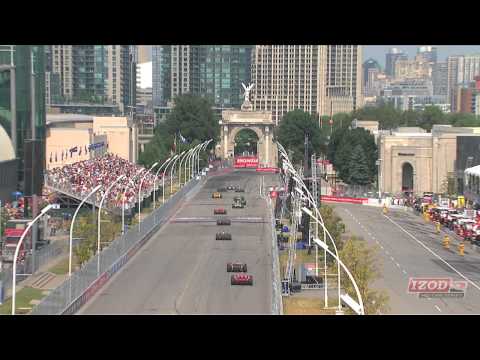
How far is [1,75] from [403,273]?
24.4 m

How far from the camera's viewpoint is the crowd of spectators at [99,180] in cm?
4966

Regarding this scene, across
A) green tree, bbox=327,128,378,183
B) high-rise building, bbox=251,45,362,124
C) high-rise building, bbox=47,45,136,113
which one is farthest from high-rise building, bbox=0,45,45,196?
high-rise building, bbox=251,45,362,124

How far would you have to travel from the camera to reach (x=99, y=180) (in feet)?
177

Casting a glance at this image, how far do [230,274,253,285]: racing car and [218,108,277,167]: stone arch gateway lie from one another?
90212 mm

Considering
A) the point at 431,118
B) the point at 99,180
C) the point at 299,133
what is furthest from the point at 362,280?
the point at 431,118

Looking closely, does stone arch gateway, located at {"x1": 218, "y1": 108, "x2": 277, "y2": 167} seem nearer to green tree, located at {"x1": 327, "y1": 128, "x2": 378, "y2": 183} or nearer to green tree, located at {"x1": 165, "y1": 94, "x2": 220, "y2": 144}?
green tree, located at {"x1": 165, "y1": 94, "x2": 220, "y2": 144}

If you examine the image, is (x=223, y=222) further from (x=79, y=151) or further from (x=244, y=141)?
(x=244, y=141)

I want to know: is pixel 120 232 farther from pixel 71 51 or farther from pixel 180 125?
pixel 71 51

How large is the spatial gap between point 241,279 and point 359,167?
167 ft

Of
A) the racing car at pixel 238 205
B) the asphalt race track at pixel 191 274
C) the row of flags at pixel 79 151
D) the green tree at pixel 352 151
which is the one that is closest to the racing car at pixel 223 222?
the asphalt race track at pixel 191 274
